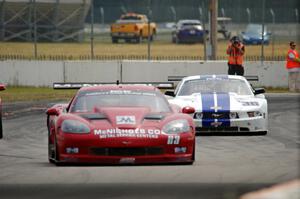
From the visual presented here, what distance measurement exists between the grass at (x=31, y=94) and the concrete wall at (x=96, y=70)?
0.38 metres

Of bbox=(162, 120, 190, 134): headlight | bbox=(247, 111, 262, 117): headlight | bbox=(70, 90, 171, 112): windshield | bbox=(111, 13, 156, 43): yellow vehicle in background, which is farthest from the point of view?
bbox=(111, 13, 156, 43): yellow vehicle in background

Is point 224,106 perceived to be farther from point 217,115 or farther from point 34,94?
point 34,94

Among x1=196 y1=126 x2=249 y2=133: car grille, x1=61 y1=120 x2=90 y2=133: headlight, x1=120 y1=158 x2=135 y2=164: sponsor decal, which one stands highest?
x1=61 y1=120 x2=90 y2=133: headlight

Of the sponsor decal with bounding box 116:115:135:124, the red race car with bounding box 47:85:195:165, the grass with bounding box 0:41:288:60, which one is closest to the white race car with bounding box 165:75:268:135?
the red race car with bounding box 47:85:195:165

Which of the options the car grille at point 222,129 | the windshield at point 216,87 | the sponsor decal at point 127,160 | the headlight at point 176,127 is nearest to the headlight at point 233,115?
the car grille at point 222,129

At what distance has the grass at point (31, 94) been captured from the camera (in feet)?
95.9

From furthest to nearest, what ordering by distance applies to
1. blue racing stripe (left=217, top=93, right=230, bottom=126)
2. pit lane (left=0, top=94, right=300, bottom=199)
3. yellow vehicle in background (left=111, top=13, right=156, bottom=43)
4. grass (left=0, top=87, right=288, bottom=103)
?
yellow vehicle in background (left=111, top=13, right=156, bottom=43), grass (left=0, top=87, right=288, bottom=103), blue racing stripe (left=217, top=93, right=230, bottom=126), pit lane (left=0, top=94, right=300, bottom=199)

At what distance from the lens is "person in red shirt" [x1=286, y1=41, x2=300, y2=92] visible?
1241 inches

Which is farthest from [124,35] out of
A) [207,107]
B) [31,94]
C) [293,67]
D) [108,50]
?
[207,107]

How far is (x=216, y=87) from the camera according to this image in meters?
19.5

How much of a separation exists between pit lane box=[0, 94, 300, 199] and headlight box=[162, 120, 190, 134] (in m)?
0.49

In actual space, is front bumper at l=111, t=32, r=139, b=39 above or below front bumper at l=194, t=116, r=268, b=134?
above

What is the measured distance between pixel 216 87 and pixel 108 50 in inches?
807

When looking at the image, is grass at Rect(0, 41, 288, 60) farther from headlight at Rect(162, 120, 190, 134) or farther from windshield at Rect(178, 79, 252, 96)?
headlight at Rect(162, 120, 190, 134)
